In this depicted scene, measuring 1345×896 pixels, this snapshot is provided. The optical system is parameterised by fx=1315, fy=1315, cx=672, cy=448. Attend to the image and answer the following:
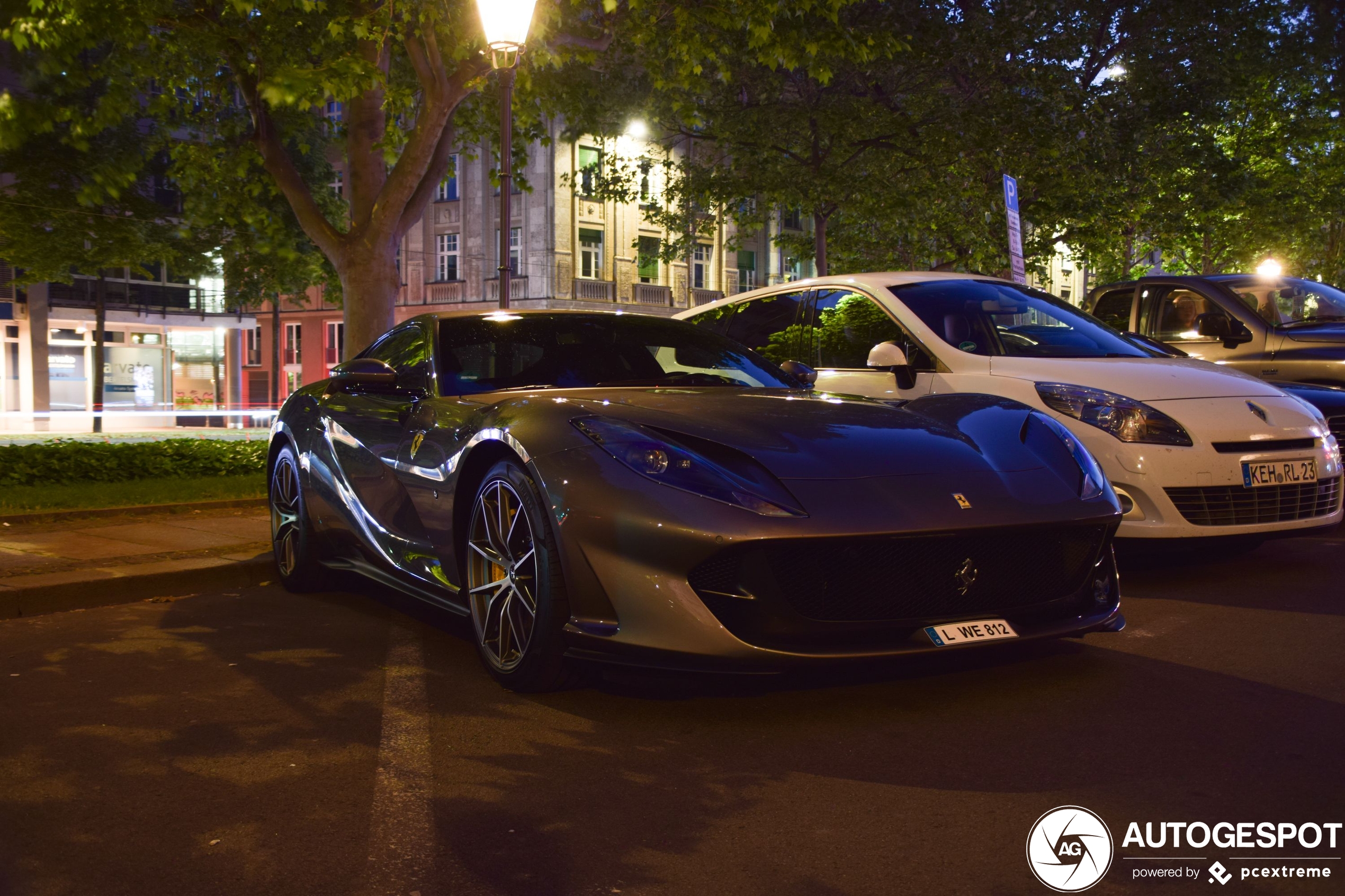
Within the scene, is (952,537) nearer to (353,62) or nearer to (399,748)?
(399,748)

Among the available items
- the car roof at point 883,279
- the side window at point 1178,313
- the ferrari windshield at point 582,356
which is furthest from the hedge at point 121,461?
the side window at point 1178,313

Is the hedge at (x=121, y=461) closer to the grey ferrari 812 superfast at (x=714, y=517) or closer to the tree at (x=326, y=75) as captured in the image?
the tree at (x=326, y=75)

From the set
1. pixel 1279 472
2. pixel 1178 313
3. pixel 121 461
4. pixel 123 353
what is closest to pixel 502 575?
pixel 1279 472

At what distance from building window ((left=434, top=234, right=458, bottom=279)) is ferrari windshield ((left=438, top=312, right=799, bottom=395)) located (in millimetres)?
43481

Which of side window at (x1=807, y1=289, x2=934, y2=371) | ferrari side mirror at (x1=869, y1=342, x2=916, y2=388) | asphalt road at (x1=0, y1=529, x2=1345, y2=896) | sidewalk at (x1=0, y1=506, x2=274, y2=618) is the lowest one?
asphalt road at (x1=0, y1=529, x2=1345, y2=896)

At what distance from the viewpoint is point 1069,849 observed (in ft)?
9.50

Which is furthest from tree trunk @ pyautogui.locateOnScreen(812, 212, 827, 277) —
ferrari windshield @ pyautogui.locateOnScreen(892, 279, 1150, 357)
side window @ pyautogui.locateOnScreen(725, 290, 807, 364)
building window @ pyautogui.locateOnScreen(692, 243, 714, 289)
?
building window @ pyautogui.locateOnScreen(692, 243, 714, 289)

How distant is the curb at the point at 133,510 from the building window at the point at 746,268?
142 feet

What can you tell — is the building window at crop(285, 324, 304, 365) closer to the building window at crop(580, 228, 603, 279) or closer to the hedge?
the building window at crop(580, 228, 603, 279)

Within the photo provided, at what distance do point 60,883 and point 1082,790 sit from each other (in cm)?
237

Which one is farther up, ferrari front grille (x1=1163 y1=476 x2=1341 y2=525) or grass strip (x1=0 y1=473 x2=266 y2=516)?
ferrari front grille (x1=1163 y1=476 x2=1341 y2=525)

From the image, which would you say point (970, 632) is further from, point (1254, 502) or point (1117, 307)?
point (1117, 307)

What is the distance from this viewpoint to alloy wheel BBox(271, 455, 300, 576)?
6520mm

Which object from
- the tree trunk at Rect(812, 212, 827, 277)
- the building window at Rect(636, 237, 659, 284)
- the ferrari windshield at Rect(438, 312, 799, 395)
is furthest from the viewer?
the building window at Rect(636, 237, 659, 284)
